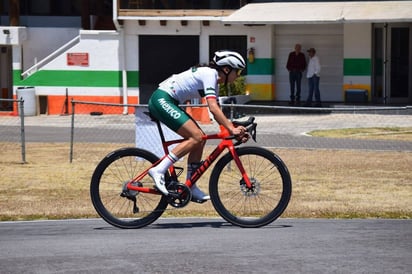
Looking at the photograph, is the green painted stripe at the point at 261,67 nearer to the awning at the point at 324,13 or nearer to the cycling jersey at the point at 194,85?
the awning at the point at 324,13

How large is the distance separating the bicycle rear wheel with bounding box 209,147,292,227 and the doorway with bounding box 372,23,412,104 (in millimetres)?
23141

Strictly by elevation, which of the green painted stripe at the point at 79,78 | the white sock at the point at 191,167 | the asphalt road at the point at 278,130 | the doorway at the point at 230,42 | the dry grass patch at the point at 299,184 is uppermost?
the doorway at the point at 230,42

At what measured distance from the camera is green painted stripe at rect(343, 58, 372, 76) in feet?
107

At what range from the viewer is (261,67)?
33.6m

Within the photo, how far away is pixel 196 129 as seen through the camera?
9.41 meters

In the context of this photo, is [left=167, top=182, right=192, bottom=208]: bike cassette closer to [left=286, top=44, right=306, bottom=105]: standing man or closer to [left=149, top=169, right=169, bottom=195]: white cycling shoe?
[left=149, top=169, right=169, bottom=195]: white cycling shoe

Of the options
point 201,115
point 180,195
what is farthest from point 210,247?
point 201,115

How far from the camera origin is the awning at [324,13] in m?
30.2

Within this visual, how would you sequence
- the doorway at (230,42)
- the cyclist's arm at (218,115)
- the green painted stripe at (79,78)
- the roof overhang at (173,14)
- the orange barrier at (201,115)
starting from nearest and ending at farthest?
the cyclist's arm at (218,115)
the orange barrier at (201,115)
the roof overhang at (173,14)
the doorway at (230,42)
the green painted stripe at (79,78)

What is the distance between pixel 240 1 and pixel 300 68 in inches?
113

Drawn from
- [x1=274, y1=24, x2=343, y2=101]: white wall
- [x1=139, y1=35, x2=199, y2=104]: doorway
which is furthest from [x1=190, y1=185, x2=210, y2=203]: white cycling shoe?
[x1=139, y1=35, x2=199, y2=104]: doorway

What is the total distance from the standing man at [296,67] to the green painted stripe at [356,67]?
1.35 meters

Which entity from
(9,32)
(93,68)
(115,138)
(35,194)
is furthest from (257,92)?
(35,194)

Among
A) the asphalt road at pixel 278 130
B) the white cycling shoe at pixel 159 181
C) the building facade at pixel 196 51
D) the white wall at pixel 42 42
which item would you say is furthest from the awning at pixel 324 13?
the white cycling shoe at pixel 159 181
